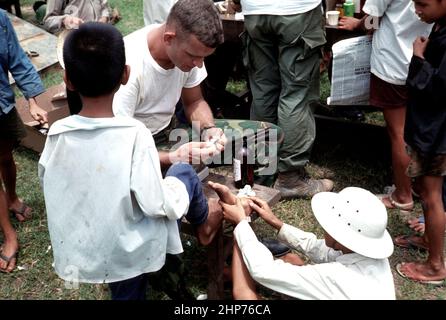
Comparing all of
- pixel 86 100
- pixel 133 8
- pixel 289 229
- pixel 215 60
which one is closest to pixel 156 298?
pixel 289 229

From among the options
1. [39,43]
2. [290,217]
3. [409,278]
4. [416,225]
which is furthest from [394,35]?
[39,43]

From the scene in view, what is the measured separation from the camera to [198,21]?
265 centimetres

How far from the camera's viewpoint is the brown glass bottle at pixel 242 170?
3.02m

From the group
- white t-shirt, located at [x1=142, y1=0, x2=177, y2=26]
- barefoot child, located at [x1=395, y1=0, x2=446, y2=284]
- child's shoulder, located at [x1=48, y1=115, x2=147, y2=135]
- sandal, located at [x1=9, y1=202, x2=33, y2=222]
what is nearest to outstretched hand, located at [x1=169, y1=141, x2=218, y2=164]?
child's shoulder, located at [x1=48, y1=115, x2=147, y2=135]

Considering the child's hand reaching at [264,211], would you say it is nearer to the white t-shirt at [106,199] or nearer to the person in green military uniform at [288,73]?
A: the white t-shirt at [106,199]

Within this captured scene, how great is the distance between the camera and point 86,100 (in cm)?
207

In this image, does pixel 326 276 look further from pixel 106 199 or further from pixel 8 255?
pixel 8 255

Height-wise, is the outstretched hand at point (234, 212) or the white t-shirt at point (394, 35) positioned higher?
the white t-shirt at point (394, 35)

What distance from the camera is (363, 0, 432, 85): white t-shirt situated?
3.33 metres

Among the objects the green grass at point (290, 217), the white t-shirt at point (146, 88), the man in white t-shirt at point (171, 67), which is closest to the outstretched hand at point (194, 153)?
the man in white t-shirt at point (171, 67)

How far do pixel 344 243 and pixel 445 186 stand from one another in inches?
58.7

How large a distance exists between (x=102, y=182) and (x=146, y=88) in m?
1.08

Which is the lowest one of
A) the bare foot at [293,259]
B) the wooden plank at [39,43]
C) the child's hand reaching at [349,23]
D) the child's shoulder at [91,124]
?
the wooden plank at [39,43]

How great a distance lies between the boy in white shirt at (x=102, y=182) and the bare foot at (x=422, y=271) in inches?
68.2
